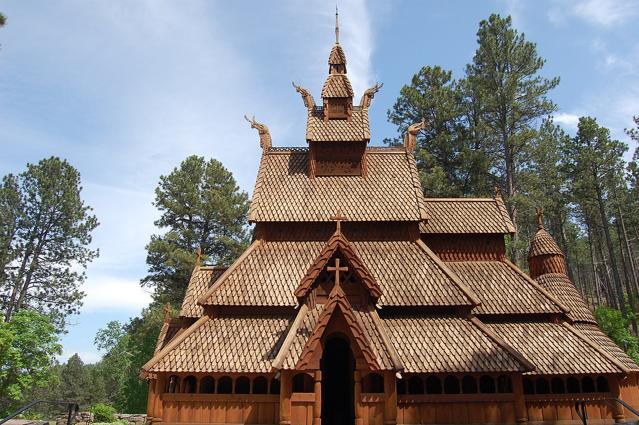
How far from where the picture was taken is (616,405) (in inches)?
574

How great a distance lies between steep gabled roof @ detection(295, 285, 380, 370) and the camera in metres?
11.9

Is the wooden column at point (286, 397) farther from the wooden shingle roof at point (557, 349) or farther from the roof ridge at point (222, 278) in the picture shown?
the wooden shingle roof at point (557, 349)

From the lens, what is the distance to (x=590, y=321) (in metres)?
18.0

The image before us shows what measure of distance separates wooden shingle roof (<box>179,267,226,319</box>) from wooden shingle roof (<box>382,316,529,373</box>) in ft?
21.8

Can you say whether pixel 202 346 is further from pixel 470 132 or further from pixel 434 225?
pixel 470 132

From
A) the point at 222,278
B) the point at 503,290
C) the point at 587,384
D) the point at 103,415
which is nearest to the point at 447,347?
the point at 503,290

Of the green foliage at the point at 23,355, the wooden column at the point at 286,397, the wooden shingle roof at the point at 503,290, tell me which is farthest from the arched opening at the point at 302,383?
the green foliage at the point at 23,355

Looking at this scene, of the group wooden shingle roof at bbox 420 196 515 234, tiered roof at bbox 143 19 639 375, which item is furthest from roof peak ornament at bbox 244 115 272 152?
wooden shingle roof at bbox 420 196 515 234

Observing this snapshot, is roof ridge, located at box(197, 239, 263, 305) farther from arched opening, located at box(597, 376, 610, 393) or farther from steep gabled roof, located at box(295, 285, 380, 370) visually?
arched opening, located at box(597, 376, 610, 393)

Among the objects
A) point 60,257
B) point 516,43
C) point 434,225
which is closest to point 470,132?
point 516,43

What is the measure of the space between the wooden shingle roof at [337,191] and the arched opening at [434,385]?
19.6ft

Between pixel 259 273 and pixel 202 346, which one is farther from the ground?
pixel 259 273

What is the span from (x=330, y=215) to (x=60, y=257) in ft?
88.1

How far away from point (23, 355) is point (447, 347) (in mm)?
22105
